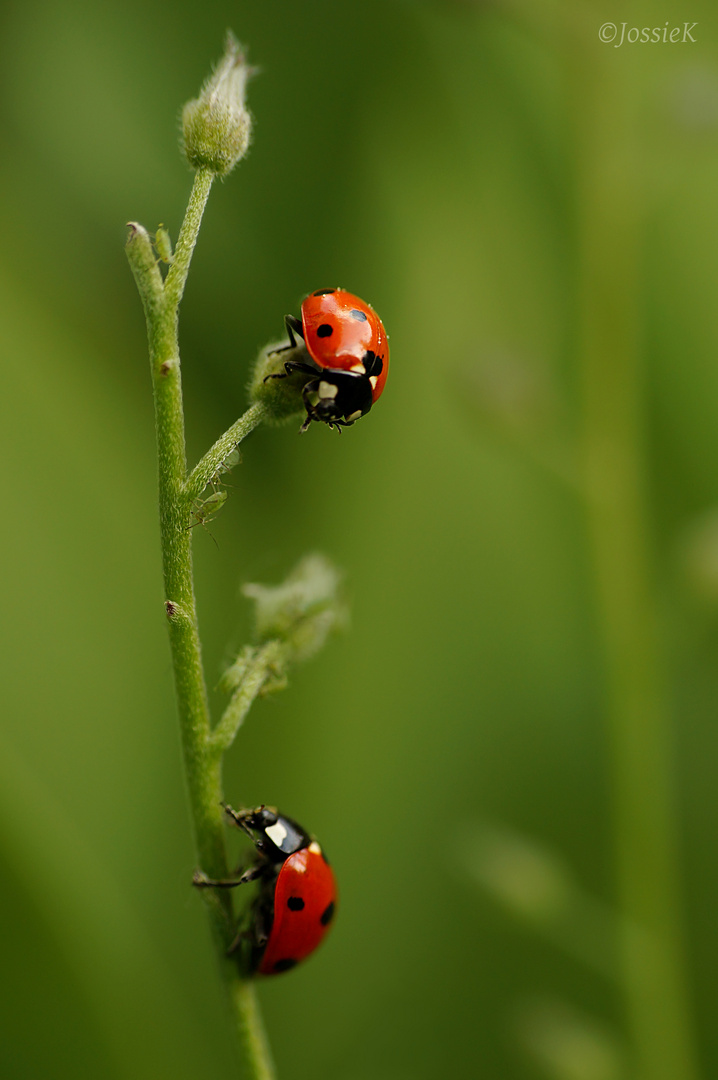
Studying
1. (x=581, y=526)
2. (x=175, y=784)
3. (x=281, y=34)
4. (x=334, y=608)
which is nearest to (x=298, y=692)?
(x=175, y=784)

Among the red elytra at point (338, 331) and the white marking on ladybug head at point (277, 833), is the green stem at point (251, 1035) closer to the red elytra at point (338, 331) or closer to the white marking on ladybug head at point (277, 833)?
the white marking on ladybug head at point (277, 833)

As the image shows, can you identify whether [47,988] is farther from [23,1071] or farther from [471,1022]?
[471,1022]

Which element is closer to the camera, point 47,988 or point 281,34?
point 47,988

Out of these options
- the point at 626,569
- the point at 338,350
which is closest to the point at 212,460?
the point at 338,350

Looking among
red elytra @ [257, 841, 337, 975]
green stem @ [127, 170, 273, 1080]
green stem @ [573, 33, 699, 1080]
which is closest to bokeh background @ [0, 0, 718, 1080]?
green stem @ [573, 33, 699, 1080]

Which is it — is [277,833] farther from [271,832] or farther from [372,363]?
[372,363]

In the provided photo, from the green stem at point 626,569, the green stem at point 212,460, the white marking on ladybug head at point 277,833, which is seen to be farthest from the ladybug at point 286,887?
the green stem at point 626,569

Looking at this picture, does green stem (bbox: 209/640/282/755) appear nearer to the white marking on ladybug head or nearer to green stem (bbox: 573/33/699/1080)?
the white marking on ladybug head

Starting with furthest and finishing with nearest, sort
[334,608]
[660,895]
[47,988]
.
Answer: [660,895]
[47,988]
[334,608]
